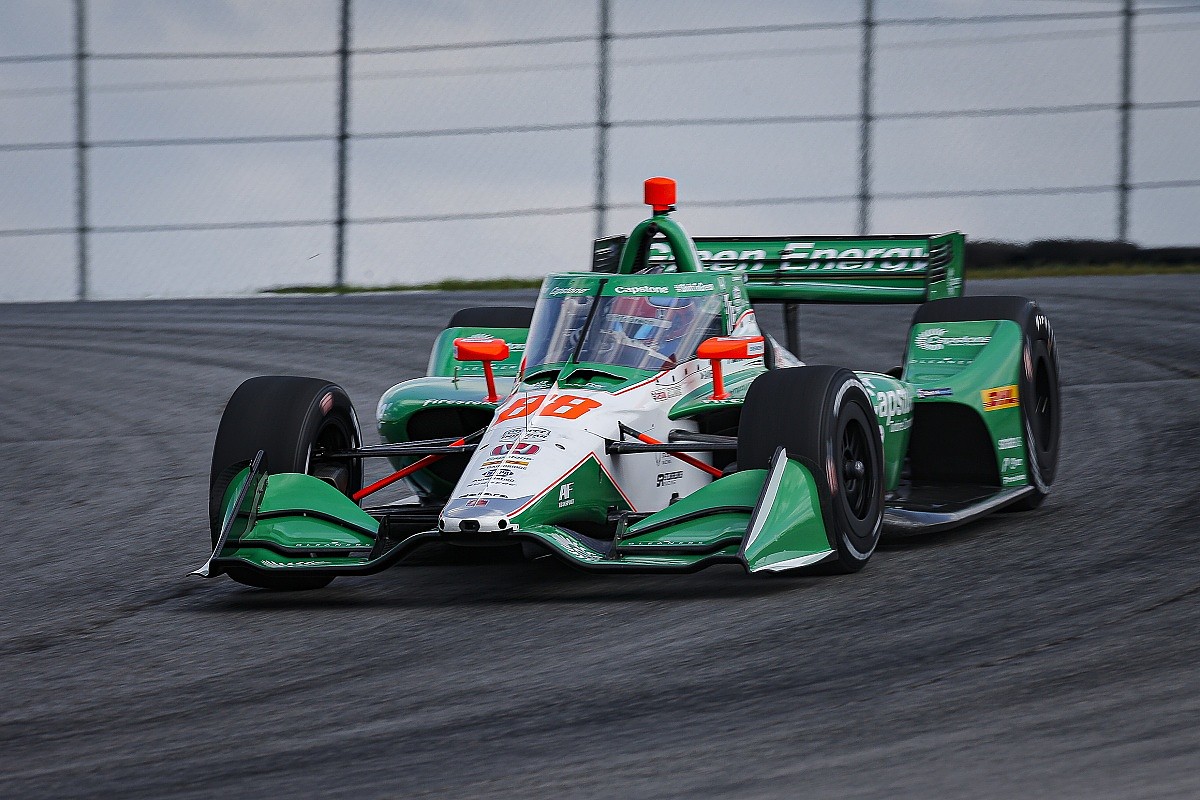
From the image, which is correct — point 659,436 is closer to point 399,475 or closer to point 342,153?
point 399,475

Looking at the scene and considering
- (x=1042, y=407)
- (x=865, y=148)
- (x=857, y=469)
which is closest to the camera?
(x=857, y=469)

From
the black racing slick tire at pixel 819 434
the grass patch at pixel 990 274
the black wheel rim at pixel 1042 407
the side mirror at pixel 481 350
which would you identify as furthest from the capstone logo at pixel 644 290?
the grass patch at pixel 990 274

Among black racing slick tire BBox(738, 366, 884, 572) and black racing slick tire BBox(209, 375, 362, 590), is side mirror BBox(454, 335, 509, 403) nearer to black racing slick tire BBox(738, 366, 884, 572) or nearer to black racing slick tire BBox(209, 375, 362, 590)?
black racing slick tire BBox(209, 375, 362, 590)

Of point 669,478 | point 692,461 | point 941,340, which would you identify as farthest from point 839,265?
point 669,478

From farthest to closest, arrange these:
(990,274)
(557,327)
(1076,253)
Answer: (1076,253)
(990,274)
(557,327)

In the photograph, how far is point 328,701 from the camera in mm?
4883

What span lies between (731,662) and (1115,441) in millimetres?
5260

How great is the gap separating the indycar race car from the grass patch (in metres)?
10.4

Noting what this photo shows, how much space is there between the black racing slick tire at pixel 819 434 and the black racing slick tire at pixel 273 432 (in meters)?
1.81

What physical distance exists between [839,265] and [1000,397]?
125cm

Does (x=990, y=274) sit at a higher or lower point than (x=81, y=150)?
lower

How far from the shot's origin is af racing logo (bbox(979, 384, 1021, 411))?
802cm

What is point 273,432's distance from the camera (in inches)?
272

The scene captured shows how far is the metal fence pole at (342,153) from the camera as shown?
19.7 meters
